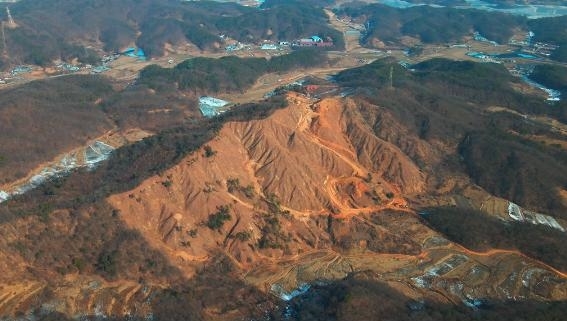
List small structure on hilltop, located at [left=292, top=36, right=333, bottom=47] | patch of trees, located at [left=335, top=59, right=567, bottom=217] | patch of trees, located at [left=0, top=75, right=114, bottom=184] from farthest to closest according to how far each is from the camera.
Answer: small structure on hilltop, located at [left=292, top=36, right=333, bottom=47], patch of trees, located at [left=0, top=75, right=114, bottom=184], patch of trees, located at [left=335, top=59, right=567, bottom=217]

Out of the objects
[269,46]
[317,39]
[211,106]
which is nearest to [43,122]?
[211,106]

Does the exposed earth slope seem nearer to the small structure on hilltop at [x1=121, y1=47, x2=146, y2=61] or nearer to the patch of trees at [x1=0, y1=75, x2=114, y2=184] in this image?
the patch of trees at [x1=0, y1=75, x2=114, y2=184]

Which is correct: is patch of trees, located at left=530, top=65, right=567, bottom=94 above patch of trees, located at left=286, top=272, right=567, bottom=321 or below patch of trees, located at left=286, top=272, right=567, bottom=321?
above

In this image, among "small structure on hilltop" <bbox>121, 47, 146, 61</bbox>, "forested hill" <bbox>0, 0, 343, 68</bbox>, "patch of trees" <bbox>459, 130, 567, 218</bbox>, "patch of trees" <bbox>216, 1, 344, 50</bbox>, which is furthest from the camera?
"patch of trees" <bbox>216, 1, 344, 50</bbox>

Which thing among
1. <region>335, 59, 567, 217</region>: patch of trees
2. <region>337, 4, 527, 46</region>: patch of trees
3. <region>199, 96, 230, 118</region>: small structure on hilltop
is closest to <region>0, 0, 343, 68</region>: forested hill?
<region>337, 4, 527, 46</region>: patch of trees

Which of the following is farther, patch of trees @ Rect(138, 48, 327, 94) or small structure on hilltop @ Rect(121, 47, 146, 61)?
small structure on hilltop @ Rect(121, 47, 146, 61)

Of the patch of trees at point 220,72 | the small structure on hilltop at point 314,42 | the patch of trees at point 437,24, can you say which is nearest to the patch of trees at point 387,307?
the patch of trees at point 220,72
